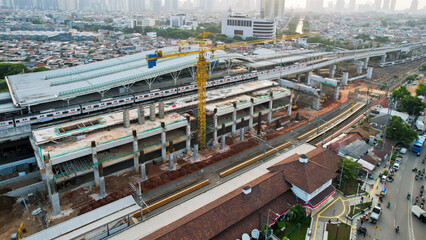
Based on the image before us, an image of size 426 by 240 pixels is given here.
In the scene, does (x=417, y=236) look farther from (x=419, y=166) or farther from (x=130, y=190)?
(x=130, y=190)

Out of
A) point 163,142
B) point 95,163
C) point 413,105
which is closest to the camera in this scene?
point 95,163

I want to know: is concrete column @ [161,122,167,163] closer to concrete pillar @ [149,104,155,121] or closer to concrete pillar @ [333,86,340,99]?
concrete pillar @ [149,104,155,121]

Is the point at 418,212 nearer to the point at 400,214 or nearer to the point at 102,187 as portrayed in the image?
the point at 400,214

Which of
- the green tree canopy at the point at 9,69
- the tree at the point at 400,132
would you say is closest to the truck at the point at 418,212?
the tree at the point at 400,132

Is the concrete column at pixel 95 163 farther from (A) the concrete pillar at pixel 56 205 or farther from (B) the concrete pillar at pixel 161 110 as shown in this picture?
Result: (B) the concrete pillar at pixel 161 110

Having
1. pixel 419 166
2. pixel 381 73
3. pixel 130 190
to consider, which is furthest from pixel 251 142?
pixel 381 73

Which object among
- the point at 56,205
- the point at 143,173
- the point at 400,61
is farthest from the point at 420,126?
the point at 400,61
